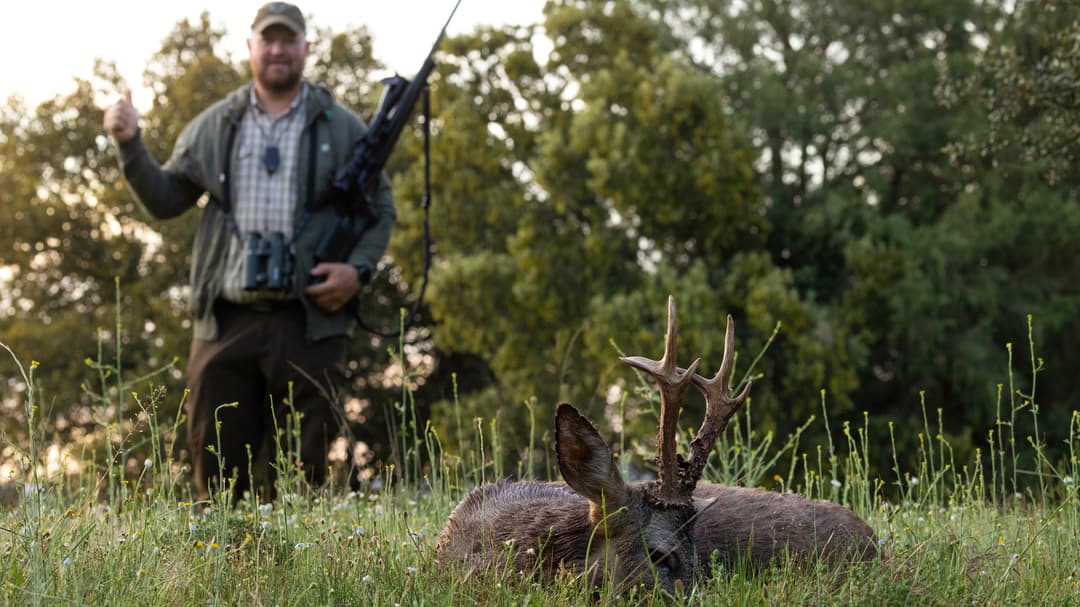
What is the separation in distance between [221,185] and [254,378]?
3.26 feet

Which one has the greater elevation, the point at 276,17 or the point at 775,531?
the point at 276,17

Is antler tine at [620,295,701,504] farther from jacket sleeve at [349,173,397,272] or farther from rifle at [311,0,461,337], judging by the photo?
jacket sleeve at [349,173,397,272]

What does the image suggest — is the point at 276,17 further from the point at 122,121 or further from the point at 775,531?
the point at 775,531

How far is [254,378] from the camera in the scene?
6328 millimetres

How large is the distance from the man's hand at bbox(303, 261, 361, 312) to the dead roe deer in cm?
256

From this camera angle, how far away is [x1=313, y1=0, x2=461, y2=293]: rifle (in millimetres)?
6383

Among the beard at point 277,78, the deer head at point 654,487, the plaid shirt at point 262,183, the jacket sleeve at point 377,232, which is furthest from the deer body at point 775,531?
the beard at point 277,78

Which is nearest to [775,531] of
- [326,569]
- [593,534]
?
[593,534]

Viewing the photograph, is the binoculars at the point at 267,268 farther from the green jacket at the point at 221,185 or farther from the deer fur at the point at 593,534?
the deer fur at the point at 593,534

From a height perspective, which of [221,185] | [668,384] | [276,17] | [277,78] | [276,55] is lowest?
[668,384]

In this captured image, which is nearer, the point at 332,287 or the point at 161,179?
the point at 332,287

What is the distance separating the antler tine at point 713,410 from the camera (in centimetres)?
328

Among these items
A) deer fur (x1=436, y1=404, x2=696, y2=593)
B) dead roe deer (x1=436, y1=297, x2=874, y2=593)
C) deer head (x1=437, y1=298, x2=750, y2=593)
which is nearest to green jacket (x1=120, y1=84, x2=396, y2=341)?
dead roe deer (x1=436, y1=297, x2=874, y2=593)

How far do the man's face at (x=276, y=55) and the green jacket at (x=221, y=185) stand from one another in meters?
0.18
